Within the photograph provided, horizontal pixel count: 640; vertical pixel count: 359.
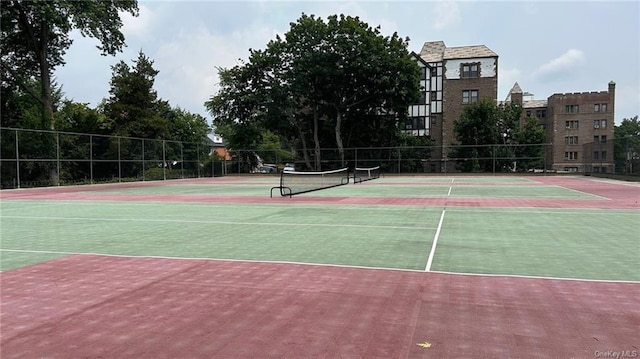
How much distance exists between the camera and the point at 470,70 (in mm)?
58594

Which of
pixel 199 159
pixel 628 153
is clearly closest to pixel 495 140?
pixel 628 153

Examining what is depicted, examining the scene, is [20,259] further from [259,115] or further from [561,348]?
[259,115]

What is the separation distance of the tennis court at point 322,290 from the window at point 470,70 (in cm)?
5171

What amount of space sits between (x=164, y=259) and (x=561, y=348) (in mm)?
5511

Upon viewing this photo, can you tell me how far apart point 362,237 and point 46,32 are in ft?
120

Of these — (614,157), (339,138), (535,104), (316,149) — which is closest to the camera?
(614,157)

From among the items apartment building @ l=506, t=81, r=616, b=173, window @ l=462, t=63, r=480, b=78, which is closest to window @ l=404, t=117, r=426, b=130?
window @ l=462, t=63, r=480, b=78

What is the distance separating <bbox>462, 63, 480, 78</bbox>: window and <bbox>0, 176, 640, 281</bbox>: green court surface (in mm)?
48389

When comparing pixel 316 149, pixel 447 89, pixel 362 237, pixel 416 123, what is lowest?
pixel 362 237

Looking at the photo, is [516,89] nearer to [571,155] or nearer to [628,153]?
[571,155]

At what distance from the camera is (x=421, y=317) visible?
426cm

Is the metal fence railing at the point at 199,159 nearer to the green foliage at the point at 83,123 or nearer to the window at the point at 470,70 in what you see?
the green foliage at the point at 83,123

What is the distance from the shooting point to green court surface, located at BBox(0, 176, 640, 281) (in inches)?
265

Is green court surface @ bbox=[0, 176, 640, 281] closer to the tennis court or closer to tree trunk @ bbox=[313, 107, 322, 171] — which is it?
the tennis court
